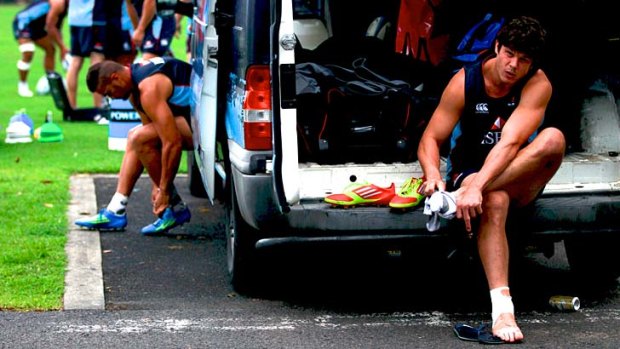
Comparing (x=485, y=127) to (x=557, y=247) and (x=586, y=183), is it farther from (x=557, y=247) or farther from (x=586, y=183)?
(x=557, y=247)

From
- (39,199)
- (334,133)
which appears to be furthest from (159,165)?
(334,133)

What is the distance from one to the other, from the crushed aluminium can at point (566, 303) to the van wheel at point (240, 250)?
1517 mm

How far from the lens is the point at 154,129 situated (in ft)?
27.9

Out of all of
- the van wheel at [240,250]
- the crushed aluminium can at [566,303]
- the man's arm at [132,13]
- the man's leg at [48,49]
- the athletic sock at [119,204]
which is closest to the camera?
the crushed aluminium can at [566,303]

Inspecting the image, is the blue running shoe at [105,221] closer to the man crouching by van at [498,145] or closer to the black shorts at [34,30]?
the man crouching by van at [498,145]

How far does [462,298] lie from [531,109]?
1.18m

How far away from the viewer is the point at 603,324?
6.23m

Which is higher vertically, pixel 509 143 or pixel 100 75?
pixel 100 75

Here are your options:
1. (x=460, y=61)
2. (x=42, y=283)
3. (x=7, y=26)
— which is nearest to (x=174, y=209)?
(x=42, y=283)

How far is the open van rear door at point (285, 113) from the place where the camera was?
6.09 m

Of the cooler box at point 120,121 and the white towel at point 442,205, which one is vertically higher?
the white towel at point 442,205

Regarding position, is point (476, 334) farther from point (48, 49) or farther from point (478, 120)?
point (48, 49)

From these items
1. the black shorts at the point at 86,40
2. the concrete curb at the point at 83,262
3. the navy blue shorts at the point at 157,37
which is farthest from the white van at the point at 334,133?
the black shorts at the point at 86,40

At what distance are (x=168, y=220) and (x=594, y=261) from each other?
283cm
